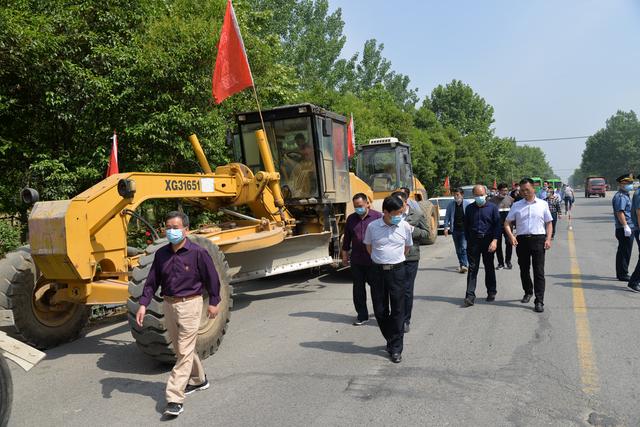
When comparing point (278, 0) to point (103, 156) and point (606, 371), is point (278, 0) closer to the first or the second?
point (103, 156)

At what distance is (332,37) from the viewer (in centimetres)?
4172

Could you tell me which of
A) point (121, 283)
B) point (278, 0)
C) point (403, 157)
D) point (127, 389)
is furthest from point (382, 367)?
point (278, 0)

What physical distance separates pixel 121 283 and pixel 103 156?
19.8ft

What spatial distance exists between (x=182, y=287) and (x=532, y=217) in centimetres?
502

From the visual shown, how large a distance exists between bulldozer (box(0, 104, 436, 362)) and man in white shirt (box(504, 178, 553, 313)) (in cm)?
343

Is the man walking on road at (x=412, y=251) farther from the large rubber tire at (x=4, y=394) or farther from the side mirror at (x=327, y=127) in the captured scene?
the large rubber tire at (x=4, y=394)

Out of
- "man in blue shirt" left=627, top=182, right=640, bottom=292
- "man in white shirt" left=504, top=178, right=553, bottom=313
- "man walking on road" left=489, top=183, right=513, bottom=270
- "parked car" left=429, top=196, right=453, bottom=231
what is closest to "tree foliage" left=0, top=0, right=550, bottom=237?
"man walking on road" left=489, top=183, right=513, bottom=270

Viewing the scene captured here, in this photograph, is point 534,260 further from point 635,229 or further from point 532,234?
point 635,229

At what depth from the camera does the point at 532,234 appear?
7.18 m

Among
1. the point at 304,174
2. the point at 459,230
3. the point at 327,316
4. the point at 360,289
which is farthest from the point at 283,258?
the point at 459,230

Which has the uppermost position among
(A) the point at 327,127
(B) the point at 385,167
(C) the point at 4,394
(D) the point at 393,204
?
(A) the point at 327,127

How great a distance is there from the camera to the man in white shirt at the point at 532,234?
7.04 meters

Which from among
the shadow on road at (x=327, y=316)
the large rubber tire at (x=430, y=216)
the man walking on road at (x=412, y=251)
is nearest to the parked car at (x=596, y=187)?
the large rubber tire at (x=430, y=216)

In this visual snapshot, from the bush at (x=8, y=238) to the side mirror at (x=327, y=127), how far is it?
6648 mm
